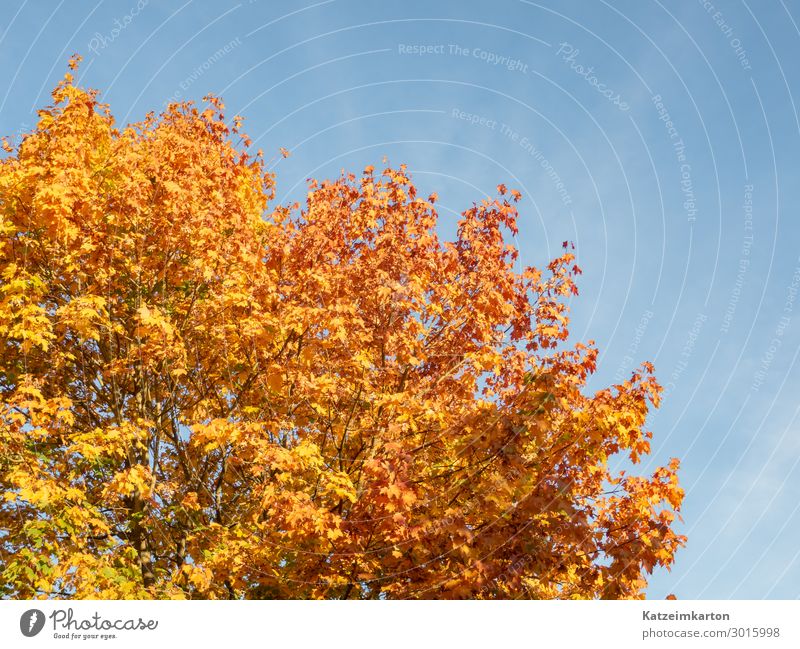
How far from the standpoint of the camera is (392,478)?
10.1 metres

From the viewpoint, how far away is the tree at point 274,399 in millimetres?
10820

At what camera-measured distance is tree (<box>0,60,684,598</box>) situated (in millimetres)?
10820

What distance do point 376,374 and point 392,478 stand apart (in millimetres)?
3777

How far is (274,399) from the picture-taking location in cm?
1392

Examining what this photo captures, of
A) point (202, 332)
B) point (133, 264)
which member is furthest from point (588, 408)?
point (133, 264)

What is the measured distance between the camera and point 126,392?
15.2 m

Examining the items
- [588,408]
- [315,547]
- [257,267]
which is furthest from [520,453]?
[257,267]

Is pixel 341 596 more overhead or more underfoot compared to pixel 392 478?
more underfoot

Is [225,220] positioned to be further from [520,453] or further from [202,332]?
[520,453]
